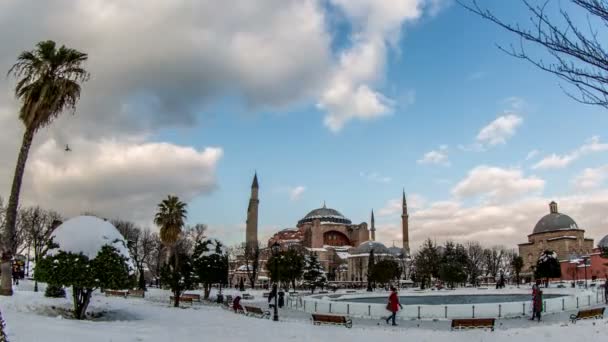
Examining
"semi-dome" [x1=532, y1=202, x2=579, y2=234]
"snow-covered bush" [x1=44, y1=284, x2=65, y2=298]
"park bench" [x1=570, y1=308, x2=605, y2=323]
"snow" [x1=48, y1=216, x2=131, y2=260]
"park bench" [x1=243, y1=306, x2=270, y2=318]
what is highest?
"semi-dome" [x1=532, y1=202, x2=579, y2=234]

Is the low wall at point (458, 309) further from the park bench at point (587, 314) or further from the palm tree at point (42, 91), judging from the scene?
the palm tree at point (42, 91)

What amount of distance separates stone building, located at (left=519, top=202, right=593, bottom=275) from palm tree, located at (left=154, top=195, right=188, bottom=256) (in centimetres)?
6892

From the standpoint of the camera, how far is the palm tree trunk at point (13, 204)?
18.2 m

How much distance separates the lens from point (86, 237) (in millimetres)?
16656

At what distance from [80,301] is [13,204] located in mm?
5288

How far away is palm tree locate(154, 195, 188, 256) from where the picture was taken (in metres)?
39.0

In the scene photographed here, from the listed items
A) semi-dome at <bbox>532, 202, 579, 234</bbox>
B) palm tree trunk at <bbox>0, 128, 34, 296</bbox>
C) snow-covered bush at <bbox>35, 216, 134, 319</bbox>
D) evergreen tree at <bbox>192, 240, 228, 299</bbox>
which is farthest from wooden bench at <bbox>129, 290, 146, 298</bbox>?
semi-dome at <bbox>532, 202, 579, 234</bbox>

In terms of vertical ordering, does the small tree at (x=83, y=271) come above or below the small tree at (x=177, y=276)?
above

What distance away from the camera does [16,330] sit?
11281mm

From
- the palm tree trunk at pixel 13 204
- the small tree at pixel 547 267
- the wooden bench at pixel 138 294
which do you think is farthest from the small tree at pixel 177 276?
the small tree at pixel 547 267

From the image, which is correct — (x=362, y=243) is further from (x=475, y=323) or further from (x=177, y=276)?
(x=475, y=323)

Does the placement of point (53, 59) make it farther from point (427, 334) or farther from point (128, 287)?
point (427, 334)

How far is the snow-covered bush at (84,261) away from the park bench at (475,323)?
11.9 meters

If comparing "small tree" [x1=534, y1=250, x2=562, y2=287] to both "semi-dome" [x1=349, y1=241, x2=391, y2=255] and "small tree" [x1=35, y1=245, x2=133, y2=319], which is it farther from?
"small tree" [x1=35, y1=245, x2=133, y2=319]
